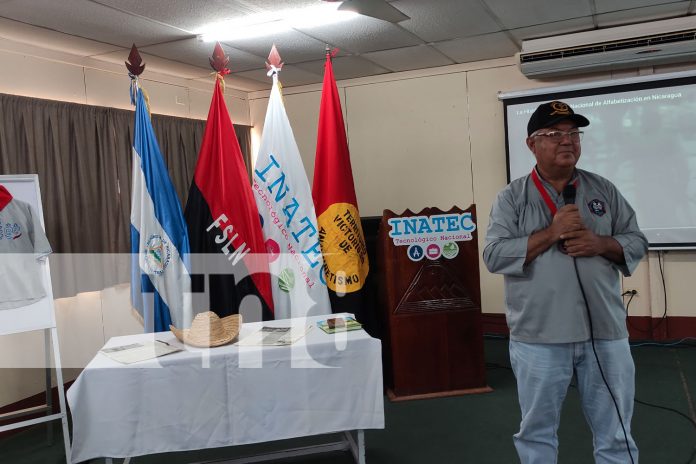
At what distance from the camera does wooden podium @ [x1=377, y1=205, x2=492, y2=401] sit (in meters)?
3.82

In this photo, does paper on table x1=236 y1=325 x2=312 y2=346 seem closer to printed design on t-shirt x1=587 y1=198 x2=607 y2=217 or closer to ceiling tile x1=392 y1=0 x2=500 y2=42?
printed design on t-shirt x1=587 y1=198 x2=607 y2=217

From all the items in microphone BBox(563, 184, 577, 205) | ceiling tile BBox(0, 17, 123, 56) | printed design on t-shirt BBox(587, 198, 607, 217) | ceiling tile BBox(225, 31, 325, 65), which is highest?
ceiling tile BBox(225, 31, 325, 65)

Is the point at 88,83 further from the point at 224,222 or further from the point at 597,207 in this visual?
the point at 597,207

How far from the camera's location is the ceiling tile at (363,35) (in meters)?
3.95

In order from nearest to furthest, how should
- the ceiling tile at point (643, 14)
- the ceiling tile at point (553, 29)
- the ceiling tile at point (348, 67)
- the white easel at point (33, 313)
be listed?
the white easel at point (33, 313) < the ceiling tile at point (643, 14) < the ceiling tile at point (553, 29) < the ceiling tile at point (348, 67)

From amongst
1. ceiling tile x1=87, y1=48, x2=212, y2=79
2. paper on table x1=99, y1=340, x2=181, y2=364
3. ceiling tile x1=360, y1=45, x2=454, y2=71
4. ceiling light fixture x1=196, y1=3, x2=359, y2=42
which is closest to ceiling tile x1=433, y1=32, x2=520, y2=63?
ceiling tile x1=360, y1=45, x2=454, y2=71

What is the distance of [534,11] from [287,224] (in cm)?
220

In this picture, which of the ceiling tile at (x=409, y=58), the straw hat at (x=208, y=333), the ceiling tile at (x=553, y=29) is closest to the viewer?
the straw hat at (x=208, y=333)

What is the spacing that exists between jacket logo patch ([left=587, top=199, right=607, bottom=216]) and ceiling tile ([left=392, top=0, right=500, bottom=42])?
2.11 m

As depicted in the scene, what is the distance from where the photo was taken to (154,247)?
371 centimetres

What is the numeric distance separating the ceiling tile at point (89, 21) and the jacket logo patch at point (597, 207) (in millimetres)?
2819

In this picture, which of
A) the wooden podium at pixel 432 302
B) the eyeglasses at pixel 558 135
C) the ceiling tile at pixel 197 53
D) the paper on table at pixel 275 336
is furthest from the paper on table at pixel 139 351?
the ceiling tile at pixel 197 53

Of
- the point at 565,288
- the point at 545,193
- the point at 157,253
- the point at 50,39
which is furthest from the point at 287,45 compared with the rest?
the point at 565,288

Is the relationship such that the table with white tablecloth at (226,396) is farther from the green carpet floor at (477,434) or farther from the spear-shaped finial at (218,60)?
the spear-shaped finial at (218,60)
